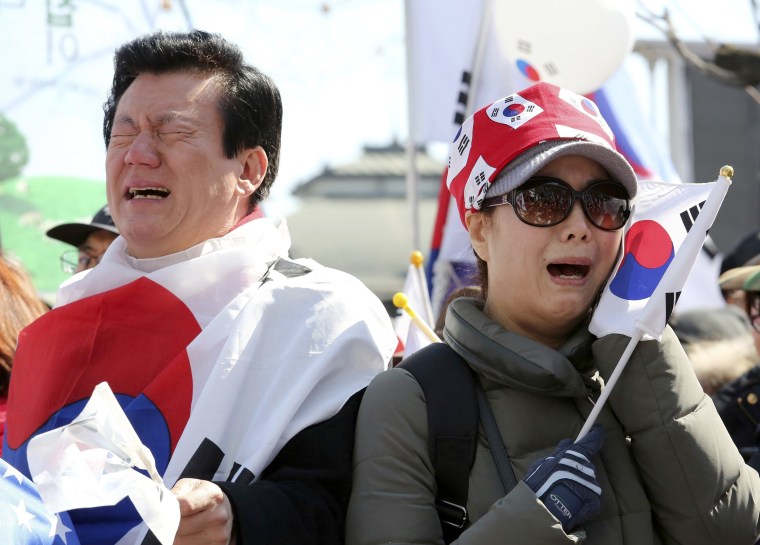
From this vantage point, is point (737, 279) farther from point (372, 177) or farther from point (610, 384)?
point (372, 177)

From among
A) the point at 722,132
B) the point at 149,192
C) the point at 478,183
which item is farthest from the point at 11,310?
the point at 722,132

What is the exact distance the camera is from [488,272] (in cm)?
256

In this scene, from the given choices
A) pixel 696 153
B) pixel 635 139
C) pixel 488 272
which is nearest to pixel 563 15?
pixel 635 139

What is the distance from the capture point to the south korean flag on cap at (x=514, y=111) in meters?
2.39

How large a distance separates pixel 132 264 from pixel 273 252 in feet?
1.10

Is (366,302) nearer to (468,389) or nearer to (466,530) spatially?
(468,389)

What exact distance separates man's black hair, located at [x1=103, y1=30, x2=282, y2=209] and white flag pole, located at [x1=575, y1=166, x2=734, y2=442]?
1022 mm

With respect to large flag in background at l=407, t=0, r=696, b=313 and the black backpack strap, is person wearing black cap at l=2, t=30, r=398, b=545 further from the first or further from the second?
large flag in background at l=407, t=0, r=696, b=313

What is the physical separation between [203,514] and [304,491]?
0.82 ft

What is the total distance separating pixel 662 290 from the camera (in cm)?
230

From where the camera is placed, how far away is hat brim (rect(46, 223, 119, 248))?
4332 mm

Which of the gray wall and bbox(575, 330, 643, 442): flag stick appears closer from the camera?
bbox(575, 330, 643, 442): flag stick

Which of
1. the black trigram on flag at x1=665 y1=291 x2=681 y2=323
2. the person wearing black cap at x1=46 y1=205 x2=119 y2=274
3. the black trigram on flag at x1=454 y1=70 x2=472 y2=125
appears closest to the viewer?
the black trigram on flag at x1=665 y1=291 x2=681 y2=323

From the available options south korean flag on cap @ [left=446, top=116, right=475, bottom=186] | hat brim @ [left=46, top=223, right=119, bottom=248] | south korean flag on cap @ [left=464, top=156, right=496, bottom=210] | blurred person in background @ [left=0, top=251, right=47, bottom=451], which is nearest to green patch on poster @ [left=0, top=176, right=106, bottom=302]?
hat brim @ [left=46, top=223, right=119, bottom=248]
